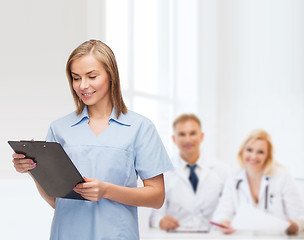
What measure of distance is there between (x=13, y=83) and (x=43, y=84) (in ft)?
0.59

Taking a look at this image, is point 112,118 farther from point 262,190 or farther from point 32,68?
point 262,190

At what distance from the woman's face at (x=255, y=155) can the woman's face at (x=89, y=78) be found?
10.1ft

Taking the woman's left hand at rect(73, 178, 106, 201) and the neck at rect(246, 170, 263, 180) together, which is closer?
the woman's left hand at rect(73, 178, 106, 201)

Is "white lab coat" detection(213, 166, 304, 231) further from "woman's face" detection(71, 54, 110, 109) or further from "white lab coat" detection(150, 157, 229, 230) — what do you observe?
"woman's face" detection(71, 54, 110, 109)

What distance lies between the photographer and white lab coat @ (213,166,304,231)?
13.3ft

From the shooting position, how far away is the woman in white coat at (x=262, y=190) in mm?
4051

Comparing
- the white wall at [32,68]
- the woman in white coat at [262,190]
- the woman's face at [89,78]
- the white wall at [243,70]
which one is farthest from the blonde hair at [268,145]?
the woman's face at [89,78]

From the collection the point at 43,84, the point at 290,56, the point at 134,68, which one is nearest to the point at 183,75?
the point at 134,68

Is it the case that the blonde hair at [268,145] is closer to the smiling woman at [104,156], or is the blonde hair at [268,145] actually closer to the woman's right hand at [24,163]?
the smiling woman at [104,156]

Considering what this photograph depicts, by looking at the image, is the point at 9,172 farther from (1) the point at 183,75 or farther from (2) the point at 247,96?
(2) the point at 247,96

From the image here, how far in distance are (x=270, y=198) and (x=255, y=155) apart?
393mm

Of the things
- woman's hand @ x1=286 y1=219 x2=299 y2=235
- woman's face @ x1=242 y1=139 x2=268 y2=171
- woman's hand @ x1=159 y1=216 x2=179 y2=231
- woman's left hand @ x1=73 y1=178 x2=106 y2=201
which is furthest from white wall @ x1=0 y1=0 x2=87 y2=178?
woman's hand @ x1=286 y1=219 x2=299 y2=235

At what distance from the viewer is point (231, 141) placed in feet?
14.8

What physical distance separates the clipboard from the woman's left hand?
2 centimetres
